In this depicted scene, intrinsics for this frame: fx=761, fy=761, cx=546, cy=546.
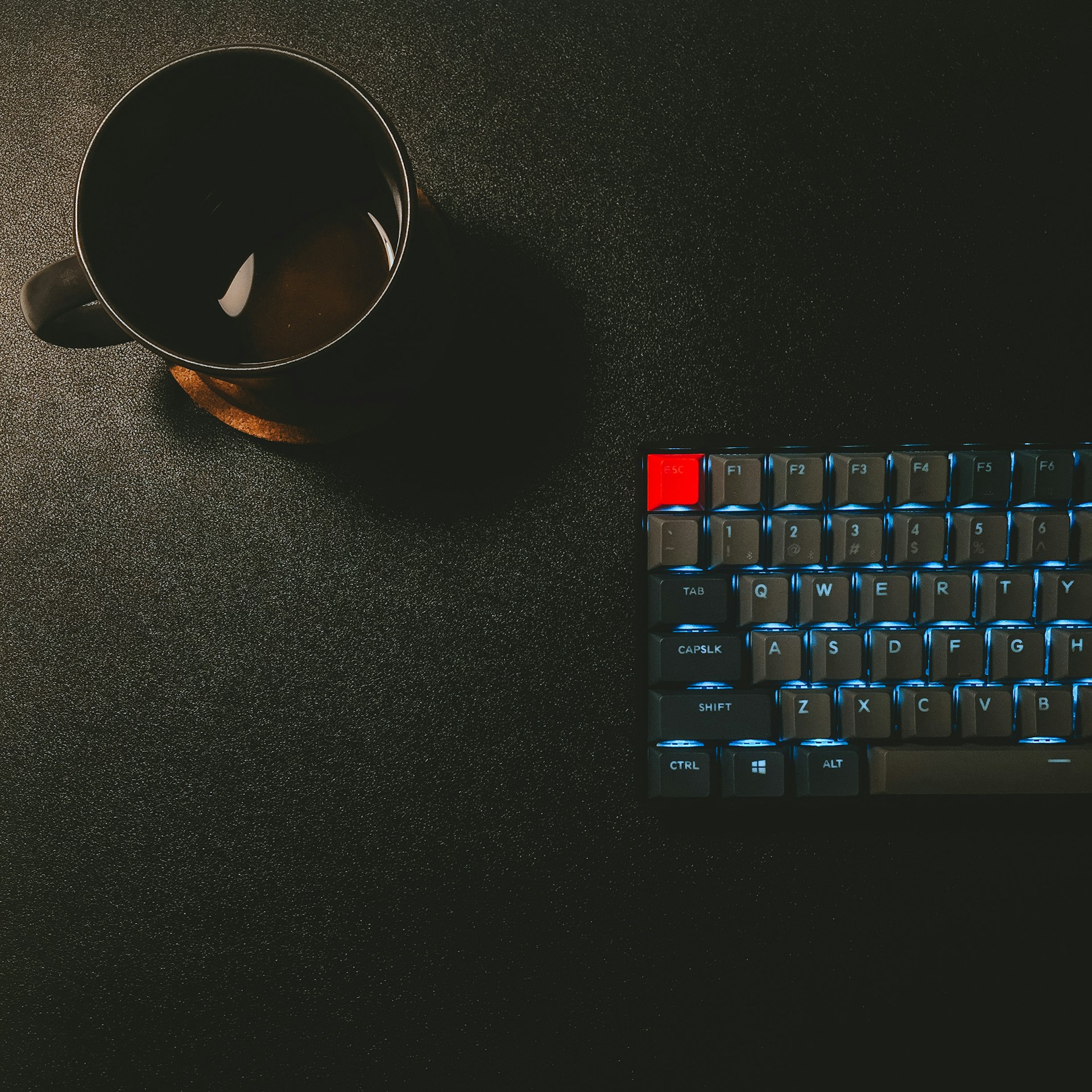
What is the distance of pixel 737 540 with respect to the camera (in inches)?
19.1

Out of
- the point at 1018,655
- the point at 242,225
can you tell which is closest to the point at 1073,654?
the point at 1018,655

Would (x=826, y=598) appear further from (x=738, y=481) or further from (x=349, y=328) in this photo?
(x=349, y=328)

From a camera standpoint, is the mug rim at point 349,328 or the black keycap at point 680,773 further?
the black keycap at point 680,773

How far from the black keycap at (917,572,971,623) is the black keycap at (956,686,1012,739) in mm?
50

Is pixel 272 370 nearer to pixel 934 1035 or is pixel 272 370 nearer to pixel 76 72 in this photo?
pixel 76 72

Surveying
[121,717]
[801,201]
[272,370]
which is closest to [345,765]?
[121,717]

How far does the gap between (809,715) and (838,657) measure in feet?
0.14

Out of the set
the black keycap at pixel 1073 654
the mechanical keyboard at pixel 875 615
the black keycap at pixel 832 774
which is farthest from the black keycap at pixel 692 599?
the black keycap at pixel 1073 654

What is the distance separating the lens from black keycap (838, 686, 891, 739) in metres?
0.49

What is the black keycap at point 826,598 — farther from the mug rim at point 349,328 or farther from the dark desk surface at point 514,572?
the mug rim at point 349,328

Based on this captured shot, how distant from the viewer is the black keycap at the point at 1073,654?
487mm

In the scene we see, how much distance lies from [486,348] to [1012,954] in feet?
1.86

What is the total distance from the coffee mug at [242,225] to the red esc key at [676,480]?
0.62 ft

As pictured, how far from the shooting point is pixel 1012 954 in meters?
0.54
